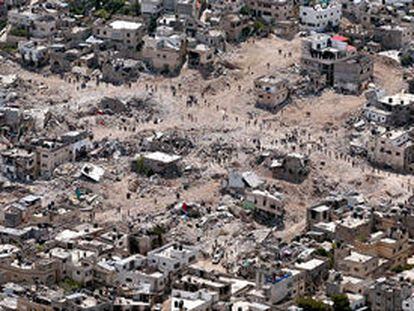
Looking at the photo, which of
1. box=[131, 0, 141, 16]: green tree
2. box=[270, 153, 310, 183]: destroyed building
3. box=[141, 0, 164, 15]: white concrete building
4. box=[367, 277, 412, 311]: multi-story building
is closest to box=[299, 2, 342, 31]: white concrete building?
box=[141, 0, 164, 15]: white concrete building

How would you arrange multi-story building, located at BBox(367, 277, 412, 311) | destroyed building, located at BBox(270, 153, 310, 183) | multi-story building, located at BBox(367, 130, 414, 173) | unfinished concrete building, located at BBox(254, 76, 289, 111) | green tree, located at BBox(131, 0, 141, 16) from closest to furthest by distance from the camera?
multi-story building, located at BBox(367, 277, 412, 311) → destroyed building, located at BBox(270, 153, 310, 183) → multi-story building, located at BBox(367, 130, 414, 173) → unfinished concrete building, located at BBox(254, 76, 289, 111) → green tree, located at BBox(131, 0, 141, 16)

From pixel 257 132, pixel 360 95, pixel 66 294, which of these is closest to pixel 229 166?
pixel 257 132

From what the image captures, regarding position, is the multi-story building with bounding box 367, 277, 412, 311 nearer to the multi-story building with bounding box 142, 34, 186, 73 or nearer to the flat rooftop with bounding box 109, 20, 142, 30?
the multi-story building with bounding box 142, 34, 186, 73

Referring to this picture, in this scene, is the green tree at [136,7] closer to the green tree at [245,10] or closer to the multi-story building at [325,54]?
the green tree at [245,10]

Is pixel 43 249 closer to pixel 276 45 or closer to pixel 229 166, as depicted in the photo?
pixel 229 166

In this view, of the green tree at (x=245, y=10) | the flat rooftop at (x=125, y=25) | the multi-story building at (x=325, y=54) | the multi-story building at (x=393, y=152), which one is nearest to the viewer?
the multi-story building at (x=393, y=152)

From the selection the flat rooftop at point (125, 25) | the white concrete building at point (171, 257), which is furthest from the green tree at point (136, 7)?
the white concrete building at point (171, 257)

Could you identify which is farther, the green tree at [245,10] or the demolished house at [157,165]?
the green tree at [245,10]

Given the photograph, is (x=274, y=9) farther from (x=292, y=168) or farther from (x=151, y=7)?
(x=292, y=168)
